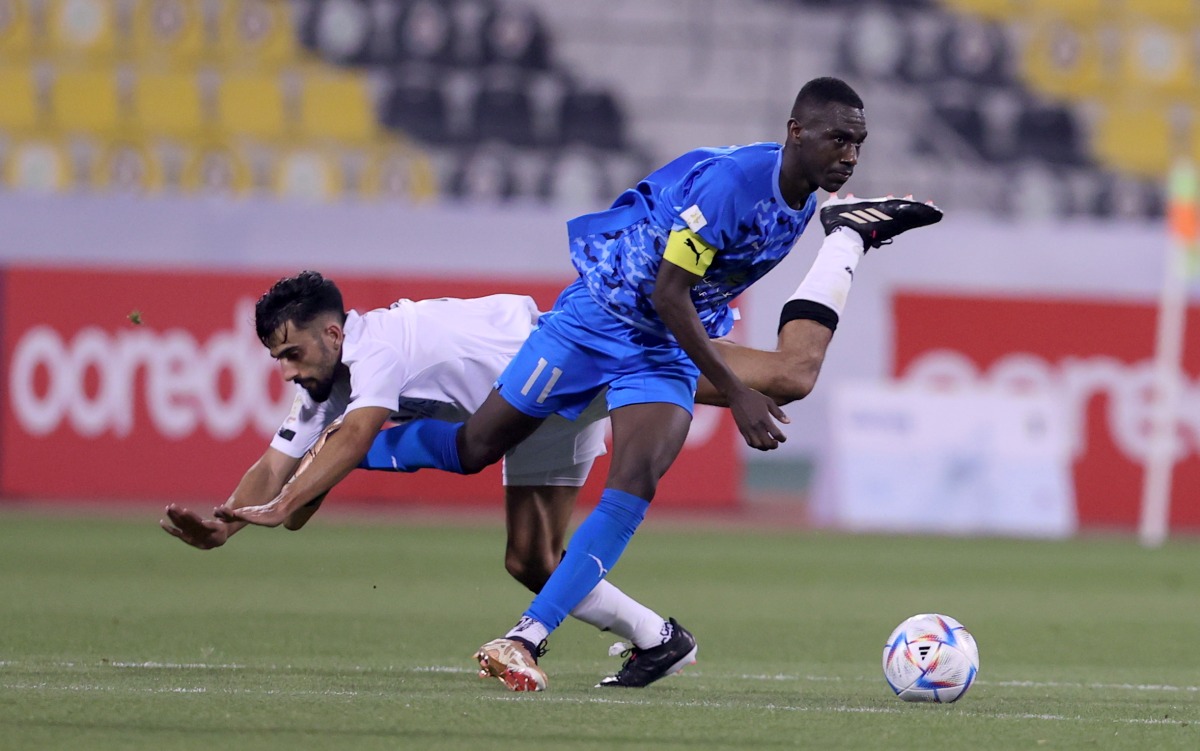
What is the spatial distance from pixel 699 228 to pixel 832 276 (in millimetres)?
817

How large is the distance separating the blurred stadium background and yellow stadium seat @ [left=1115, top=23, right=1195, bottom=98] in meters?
0.03

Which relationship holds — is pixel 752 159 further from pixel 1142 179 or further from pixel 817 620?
pixel 1142 179

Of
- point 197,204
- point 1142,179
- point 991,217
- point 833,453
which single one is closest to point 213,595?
point 833,453

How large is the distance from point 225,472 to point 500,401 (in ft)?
26.0

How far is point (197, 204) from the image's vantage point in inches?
628

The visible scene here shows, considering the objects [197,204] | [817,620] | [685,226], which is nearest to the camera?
[685,226]

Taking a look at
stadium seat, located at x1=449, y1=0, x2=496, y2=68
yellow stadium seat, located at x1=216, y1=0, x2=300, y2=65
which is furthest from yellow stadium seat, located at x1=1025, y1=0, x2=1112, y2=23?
yellow stadium seat, located at x1=216, y1=0, x2=300, y2=65

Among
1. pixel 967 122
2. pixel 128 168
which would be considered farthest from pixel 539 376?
pixel 967 122

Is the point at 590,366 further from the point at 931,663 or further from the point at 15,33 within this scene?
the point at 15,33

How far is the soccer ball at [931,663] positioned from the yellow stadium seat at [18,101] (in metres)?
13.2

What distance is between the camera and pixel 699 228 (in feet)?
18.5

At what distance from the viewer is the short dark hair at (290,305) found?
5.92 metres

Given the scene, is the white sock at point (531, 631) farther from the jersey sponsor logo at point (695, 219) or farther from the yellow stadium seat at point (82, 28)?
the yellow stadium seat at point (82, 28)

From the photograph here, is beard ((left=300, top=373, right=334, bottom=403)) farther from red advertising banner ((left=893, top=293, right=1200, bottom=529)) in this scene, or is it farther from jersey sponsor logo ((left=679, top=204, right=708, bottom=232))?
red advertising banner ((left=893, top=293, right=1200, bottom=529))
